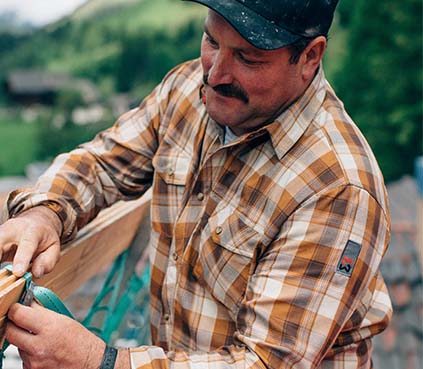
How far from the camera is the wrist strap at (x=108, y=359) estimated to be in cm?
132

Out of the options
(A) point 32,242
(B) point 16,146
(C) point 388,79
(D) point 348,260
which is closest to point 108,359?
(A) point 32,242

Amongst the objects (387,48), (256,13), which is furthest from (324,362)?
(387,48)

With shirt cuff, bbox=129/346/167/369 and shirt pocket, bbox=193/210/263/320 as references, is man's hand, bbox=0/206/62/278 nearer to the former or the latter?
shirt cuff, bbox=129/346/167/369

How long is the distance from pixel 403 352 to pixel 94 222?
5.82 metres

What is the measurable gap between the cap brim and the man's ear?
0.26 ft

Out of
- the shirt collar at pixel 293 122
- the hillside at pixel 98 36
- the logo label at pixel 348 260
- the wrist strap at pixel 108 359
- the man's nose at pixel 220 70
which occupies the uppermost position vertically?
the man's nose at pixel 220 70

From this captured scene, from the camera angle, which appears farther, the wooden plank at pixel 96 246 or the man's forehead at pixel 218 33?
the wooden plank at pixel 96 246

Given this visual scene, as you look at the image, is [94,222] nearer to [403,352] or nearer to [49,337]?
[49,337]

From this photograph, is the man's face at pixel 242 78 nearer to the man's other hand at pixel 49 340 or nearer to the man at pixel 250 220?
the man at pixel 250 220

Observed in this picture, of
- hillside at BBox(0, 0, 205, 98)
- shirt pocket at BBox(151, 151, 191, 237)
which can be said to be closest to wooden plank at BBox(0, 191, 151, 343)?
shirt pocket at BBox(151, 151, 191, 237)

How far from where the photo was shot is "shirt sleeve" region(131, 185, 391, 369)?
140 cm

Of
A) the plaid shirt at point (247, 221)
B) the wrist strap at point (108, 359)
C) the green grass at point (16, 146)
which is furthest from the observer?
the green grass at point (16, 146)

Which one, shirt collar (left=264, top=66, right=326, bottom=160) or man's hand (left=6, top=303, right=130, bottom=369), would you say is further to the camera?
shirt collar (left=264, top=66, right=326, bottom=160)

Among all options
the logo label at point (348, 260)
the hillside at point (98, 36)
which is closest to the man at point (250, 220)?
the logo label at point (348, 260)
